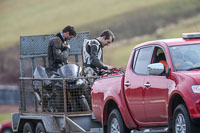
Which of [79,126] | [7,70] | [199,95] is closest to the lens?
[199,95]

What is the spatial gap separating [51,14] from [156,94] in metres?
105

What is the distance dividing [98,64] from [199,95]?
5.03m

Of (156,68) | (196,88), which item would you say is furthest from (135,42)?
(196,88)

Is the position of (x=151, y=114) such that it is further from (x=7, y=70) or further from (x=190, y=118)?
(x=7, y=70)

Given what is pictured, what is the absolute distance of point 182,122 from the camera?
30.6 ft

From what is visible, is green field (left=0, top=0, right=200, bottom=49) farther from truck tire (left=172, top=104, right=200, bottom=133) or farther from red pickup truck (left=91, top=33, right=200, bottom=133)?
truck tire (left=172, top=104, right=200, bottom=133)

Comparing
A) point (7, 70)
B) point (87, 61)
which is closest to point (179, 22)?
point (7, 70)

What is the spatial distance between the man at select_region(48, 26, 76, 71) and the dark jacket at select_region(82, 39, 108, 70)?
0.49 meters

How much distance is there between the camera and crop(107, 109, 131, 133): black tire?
11344 mm

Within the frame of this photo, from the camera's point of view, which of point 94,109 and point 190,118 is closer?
point 190,118

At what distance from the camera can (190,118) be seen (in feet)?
29.9

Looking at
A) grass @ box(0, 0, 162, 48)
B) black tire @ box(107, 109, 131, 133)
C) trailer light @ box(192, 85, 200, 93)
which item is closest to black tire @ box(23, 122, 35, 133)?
black tire @ box(107, 109, 131, 133)

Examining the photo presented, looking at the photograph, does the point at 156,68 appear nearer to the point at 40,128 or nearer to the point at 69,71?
the point at 69,71

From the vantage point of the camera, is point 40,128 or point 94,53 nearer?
point 94,53
